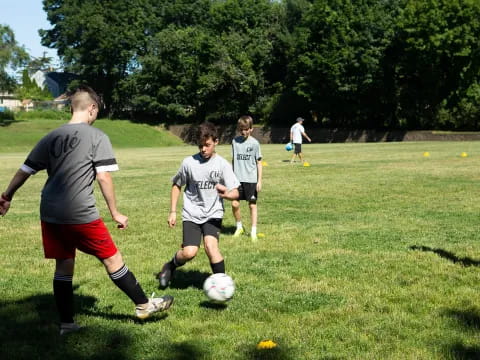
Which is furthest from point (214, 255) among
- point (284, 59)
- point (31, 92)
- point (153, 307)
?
point (31, 92)

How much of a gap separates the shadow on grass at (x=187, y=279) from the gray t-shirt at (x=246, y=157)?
2833 mm

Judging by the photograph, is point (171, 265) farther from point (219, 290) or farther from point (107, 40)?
point (107, 40)

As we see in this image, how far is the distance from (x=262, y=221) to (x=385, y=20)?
45154 millimetres

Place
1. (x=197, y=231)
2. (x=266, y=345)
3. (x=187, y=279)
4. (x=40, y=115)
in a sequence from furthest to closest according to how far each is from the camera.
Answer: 1. (x=40, y=115)
2. (x=187, y=279)
3. (x=197, y=231)
4. (x=266, y=345)

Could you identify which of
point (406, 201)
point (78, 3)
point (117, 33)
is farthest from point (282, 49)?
point (406, 201)

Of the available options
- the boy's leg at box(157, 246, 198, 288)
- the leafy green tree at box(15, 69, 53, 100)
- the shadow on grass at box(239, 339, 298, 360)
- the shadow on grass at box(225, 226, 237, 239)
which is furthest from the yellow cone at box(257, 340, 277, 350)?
the leafy green tree at box(15, 69, 53, 100)

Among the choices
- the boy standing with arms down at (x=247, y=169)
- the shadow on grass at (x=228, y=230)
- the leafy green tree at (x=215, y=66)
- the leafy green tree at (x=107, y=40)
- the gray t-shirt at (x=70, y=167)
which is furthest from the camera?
the leafy green tree at (x=107, y=40)

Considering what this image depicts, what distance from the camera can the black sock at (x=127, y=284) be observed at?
4.78 metres

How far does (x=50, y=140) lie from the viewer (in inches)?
178

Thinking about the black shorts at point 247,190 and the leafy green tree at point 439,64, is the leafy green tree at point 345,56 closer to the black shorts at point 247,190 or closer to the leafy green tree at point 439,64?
the leafy green tree at point 439,64

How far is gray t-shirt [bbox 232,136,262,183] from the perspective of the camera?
934 cm

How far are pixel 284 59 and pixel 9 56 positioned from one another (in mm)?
28814

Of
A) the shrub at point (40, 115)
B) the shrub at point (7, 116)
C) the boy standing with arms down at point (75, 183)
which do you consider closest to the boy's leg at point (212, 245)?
the boy standing with arms down at point (75, 183)

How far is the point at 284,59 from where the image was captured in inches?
2452
